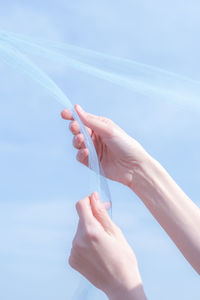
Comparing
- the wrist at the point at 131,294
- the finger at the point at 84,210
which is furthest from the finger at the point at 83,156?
the wrist at the point at 131,294

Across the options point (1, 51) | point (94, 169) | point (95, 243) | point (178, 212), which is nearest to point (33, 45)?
point (1, 51)

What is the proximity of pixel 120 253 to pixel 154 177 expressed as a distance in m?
1.15

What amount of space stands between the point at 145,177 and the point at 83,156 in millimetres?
457

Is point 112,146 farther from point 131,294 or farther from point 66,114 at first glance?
point 131,294

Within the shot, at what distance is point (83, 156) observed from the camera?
152 inches

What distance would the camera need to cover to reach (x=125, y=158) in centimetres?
384

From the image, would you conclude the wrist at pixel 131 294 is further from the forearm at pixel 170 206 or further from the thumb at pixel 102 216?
the forearm at pixel 170 206

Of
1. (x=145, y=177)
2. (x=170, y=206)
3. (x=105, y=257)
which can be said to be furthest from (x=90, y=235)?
(x=145, y=177)

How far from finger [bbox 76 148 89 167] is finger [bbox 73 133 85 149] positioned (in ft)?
0.13

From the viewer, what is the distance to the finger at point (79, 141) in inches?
150

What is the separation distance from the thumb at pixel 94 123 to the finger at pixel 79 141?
93 millimetres

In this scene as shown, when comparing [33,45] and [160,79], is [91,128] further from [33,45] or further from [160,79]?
[160,79]

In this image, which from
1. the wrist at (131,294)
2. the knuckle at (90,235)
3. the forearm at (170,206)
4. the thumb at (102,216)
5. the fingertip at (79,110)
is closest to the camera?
the wrist at (131,294)

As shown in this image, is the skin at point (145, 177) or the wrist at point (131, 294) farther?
the skin at point (145, 177)
